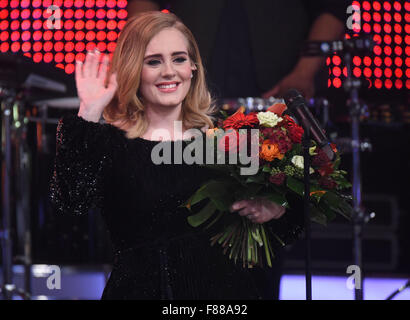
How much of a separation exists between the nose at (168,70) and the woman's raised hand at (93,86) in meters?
0.23

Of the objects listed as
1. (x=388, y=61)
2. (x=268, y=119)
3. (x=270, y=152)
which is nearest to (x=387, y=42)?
(x=388, y=61)

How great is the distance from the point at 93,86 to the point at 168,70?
32 centimetres

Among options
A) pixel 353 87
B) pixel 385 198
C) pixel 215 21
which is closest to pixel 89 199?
pixel 215 21

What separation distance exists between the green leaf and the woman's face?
0.50 meters

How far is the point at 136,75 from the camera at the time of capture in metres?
2.44

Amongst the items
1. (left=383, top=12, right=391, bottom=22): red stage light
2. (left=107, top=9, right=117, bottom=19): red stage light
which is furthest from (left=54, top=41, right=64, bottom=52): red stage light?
(left=383, top=12, right=391, bottom=22): red stage light

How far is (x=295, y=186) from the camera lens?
205 centimetres

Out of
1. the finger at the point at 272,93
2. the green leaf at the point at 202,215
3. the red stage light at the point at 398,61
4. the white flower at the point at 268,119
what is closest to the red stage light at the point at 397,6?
the red stage light at the point at 398,61

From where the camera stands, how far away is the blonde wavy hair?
8.02 ft

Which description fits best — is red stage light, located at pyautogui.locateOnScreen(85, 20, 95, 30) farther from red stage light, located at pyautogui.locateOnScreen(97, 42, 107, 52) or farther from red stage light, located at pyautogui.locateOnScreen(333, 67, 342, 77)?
red stage light, located at pyautogui.locateOnScreen(333, 67, 342, 77)

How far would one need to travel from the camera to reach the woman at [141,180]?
224 centimetres

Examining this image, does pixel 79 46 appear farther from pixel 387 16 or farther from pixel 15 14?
pixel 387 16

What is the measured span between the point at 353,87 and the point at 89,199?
1.87 meters
